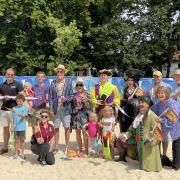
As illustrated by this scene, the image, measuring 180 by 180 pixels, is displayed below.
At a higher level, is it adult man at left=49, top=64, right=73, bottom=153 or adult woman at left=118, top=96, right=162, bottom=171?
adult man at left=49, top=64, right=73, bottom=153

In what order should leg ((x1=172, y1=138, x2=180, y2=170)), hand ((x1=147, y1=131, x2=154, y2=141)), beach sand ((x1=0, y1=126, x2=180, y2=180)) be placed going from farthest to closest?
1. leg ((x1=172, y1=138, x2=180, y2=170))
2. hand ((x1=147, y1=131, x2=154, y2=141))
3. beach sand ((x1=0, y1=126, x2=180, y2=180))

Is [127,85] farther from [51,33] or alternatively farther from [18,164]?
[51,33]

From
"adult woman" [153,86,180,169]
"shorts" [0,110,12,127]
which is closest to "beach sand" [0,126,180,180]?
"adult woman" [153,86,180,169]

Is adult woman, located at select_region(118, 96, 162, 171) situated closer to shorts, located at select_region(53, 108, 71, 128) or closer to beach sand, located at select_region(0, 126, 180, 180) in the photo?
beach sand, located at select_region(0, 126, 180, 180)

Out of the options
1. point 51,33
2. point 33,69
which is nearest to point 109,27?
point 51,33

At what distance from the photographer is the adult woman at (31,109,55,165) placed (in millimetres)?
7391

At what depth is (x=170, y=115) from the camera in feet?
22.5

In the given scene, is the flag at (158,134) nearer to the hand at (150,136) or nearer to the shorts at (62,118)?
the hand at (150,136)

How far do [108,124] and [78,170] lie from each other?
116 cm

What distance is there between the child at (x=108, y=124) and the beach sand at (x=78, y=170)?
413mm

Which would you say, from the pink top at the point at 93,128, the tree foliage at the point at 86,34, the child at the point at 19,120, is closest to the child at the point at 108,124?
the pink top at the point at 93,128

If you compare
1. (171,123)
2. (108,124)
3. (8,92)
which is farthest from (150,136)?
(8,92)

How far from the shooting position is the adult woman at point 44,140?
7391 mm

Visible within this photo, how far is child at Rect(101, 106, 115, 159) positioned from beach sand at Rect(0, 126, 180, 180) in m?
0.41
